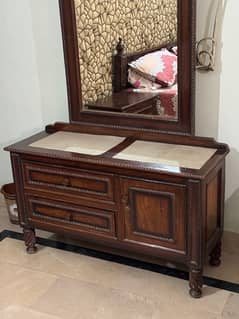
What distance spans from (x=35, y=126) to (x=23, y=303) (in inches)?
48.3

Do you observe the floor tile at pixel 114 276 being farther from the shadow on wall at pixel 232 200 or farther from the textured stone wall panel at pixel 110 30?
the textured stone wall panel at pixel 110 30

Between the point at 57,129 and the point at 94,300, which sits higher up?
the point at 57,129

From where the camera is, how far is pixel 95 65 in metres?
2.69

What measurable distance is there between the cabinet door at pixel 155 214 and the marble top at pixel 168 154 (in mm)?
117

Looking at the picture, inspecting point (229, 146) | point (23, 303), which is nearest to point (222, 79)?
point (229, 146)

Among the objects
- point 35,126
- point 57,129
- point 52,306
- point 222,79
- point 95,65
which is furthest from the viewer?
point 35,126

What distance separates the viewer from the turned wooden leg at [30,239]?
277 centimetres

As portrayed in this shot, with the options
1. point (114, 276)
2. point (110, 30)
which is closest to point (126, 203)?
point (114, 276)

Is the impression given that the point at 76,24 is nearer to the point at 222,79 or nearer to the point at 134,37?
the point at 134,37

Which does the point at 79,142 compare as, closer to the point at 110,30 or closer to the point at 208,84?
the point at 110,30

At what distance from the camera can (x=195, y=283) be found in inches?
91.0

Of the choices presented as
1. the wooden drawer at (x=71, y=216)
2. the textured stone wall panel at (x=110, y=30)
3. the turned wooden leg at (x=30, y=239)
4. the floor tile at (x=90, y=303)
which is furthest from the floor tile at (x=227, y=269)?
the textured stone wall panel at (x=110, y=30)

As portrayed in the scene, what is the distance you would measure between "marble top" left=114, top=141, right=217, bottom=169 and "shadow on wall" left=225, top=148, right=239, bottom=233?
0.87ft

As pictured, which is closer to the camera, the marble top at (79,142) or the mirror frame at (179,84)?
the mirror frame at (179,84)
